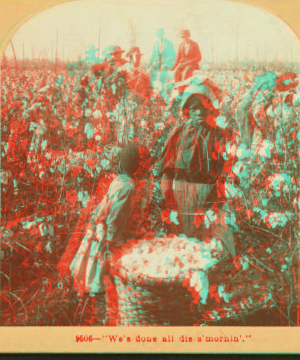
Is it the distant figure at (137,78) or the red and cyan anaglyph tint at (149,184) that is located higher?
the distant figure at (137,78)

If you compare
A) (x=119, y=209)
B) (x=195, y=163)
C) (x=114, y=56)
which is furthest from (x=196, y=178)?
(x=114, y=56)

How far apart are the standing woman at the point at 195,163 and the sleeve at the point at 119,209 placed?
24cm

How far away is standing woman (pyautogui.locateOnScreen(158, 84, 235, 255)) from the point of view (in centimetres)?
201

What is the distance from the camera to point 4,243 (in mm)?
2000

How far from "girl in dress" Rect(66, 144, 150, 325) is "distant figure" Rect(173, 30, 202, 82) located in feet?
1.91

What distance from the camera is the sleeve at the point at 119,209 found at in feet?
6.57

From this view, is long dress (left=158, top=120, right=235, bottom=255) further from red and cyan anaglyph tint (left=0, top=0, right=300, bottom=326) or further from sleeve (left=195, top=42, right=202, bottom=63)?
sleeve (left=195, top=42, right=202, bottom=63)

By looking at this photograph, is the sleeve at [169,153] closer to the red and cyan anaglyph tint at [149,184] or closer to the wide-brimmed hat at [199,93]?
the red and cyan anaglyph tint at [149,184]

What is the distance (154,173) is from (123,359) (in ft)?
4.17

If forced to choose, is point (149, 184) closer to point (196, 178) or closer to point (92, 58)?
point (196, 178)

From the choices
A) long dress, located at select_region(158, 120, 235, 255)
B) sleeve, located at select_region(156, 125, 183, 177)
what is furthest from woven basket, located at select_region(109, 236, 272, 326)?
sleeve, located at select_region(156, 125, 183, 177)

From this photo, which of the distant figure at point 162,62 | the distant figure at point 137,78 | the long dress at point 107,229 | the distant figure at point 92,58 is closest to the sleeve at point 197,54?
the distant figure at point 162,62

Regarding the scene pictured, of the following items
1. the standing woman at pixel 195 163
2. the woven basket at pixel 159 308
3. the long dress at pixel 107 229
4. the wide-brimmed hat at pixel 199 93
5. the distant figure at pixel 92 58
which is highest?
the distant figure at pixel 92 58

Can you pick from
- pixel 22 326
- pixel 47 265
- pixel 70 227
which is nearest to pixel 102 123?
pixel 70 227
